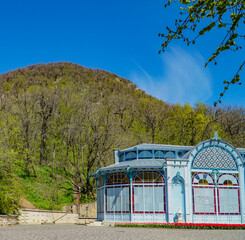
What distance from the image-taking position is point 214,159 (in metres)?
Result: 25.9

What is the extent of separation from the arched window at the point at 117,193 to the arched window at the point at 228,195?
6977 mm

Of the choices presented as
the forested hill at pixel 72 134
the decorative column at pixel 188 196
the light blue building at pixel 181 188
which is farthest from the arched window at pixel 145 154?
the forested hill at pixel 72 134

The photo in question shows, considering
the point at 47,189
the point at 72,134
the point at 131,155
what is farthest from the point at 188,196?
the point at 72,134

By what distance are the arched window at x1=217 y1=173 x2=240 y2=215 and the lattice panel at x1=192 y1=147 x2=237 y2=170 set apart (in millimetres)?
784

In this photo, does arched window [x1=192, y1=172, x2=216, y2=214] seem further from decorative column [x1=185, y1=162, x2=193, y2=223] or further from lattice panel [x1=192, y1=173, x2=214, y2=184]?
decorative column [x1=185, y1=162, x2=193, y2=223]

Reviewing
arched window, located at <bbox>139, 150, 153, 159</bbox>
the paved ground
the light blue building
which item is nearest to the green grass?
the light blue building

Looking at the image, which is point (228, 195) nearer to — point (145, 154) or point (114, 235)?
point (145, 154)

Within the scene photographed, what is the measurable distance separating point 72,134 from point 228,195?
21534mm

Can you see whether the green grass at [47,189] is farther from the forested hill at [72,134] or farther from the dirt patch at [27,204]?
the dirt patch at [27,204]

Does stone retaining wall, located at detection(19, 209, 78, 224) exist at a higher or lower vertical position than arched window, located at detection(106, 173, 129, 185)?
lower

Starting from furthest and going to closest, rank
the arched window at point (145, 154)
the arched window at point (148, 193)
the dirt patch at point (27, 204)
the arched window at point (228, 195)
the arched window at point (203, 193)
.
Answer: the dirt patch at point (27, 204) → the arched window at point (145, 154) → the arched window at point (228, 195) → the arched window at point (203, 193) → the arched window at point (148, 193)

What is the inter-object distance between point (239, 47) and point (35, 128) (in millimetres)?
37373

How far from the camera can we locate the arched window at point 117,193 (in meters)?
24.9

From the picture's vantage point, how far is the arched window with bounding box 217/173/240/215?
82.5ft
